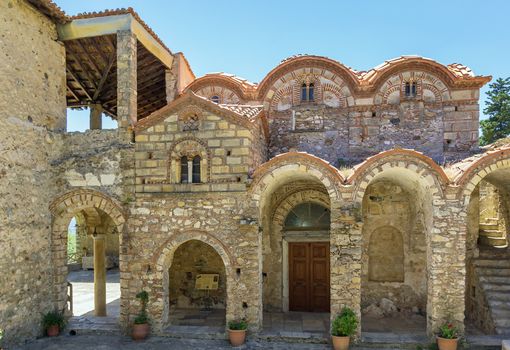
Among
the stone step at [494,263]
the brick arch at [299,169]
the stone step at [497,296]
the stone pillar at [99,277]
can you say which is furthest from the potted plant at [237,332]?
the stone step at [494,263]

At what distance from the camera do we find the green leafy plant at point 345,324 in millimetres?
7781

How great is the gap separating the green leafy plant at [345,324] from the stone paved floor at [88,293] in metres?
6.19

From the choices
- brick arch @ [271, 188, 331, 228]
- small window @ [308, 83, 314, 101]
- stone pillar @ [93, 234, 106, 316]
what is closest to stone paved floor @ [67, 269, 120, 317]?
stone pillar @ [93, 234, 106, 316]

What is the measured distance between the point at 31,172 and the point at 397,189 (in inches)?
372

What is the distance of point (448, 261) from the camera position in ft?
26.0

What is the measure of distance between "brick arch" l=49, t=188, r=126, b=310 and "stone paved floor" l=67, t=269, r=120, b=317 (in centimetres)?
169

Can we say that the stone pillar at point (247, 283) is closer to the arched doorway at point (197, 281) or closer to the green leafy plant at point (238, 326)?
the green leafy plant at point (238, 326)

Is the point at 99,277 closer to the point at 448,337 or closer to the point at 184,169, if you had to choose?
the point at 184,169

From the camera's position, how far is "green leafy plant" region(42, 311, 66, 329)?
8672mm

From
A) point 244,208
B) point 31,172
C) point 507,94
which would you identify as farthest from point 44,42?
point 507,94

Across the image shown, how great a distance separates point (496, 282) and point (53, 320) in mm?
11168

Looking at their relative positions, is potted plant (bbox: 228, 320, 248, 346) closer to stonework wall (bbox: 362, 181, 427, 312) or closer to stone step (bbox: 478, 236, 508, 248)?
stonework wall (bbox: 362, 181, 427, 312)

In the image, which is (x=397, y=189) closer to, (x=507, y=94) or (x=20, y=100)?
(x=20, y=100)

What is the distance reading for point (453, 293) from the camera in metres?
7.88
